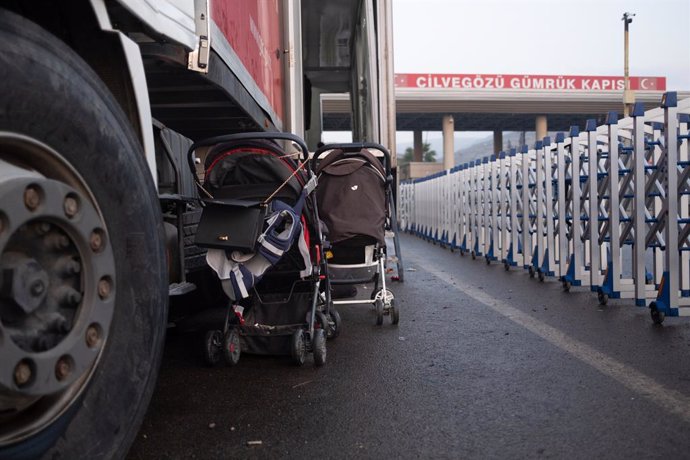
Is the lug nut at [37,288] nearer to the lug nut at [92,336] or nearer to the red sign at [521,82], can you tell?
the lug nut at [92,336]

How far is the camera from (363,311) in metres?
6.49

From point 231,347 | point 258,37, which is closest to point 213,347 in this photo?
point 231,347

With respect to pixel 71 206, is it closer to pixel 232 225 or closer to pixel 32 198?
pixel 32 198

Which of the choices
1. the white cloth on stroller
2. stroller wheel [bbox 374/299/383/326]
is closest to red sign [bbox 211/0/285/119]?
the white cloth on stroller

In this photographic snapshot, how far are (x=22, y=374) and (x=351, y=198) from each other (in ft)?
12.9

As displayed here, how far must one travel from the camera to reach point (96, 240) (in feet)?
6.03

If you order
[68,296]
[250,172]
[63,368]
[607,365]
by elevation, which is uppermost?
[250,172]

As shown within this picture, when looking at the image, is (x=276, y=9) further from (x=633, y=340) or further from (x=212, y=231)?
(x=633, y=340)

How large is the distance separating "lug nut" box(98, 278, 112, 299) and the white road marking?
2369 mm

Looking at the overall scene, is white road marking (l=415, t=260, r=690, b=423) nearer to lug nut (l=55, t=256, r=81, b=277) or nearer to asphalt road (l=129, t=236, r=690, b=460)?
asphalt road (l=129, t=236, r=690, b=460)

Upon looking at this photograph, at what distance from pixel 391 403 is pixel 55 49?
218 centimetres

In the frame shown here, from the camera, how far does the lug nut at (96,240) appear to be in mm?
1821

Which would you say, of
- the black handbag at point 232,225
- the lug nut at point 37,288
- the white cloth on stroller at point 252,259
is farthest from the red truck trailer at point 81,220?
the white cloth on stroller at point 252,259

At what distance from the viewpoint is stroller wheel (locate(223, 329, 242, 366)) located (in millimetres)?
4102
